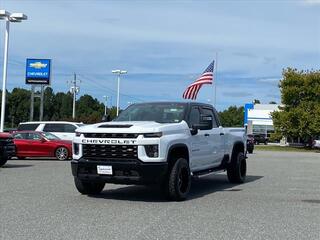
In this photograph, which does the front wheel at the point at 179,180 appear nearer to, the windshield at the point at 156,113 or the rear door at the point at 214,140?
the windshield at the point at 156,113

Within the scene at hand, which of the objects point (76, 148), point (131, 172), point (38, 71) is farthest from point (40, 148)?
point (38, 71)

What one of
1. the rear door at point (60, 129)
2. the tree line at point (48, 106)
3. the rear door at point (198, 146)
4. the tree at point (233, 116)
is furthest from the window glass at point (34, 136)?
the tree at point (233, 116)

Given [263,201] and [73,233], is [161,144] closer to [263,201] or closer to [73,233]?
[263,201]

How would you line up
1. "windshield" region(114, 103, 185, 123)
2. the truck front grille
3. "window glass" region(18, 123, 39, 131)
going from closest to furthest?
the truck front grille
"windshield" region(114, 103, 185, 123)
"window glass" region(18, 123, 39, 131)

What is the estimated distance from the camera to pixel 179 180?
11.1m

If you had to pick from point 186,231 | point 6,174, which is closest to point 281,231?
point 186,231

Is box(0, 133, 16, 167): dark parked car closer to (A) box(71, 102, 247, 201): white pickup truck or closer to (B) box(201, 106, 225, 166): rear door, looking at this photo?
(A) box(71, 102, 247, 201): white pickup truck

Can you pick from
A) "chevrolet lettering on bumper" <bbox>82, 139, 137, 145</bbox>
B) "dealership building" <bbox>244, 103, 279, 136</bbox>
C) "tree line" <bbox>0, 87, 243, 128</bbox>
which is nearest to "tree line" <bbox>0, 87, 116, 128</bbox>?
"tree line" <bbox>0, 87, 243, 128</bbox>

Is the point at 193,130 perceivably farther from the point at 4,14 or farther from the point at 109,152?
the point at 4,14

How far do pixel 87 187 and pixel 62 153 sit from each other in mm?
12876

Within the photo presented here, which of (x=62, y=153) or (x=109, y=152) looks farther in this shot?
(x=62, y=153)

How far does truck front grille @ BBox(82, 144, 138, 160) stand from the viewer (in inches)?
414

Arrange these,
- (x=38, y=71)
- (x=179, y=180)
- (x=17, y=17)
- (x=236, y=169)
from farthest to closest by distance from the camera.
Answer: (x=38, y=71) < (x=17, y=17) < (x=236, y=169) < (x=179, y=180)

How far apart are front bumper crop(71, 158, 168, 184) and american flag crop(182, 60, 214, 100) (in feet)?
63.9
